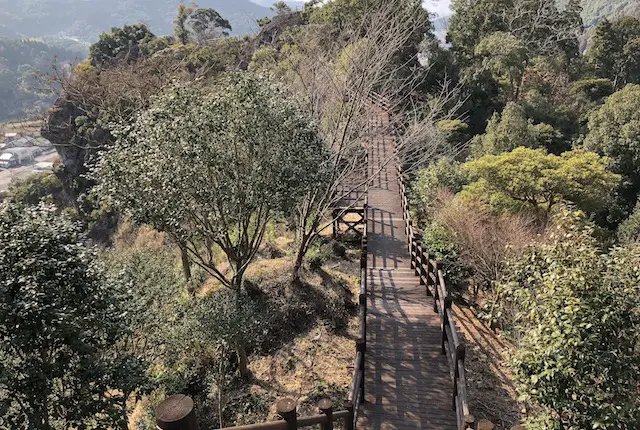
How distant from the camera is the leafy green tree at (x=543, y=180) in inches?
589

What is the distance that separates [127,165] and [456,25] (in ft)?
110

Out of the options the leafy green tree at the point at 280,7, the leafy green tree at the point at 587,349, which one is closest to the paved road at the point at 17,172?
the leafy green tree at the point at 280,7

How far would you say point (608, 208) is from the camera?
2022cm

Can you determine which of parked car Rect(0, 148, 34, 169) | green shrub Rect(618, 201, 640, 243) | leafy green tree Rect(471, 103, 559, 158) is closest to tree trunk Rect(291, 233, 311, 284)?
leafy green tree Rect(471, 103, 559, 158)

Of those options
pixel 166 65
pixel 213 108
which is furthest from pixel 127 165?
pixel 166 65

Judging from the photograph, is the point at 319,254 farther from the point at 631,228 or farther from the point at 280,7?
the point at 280,7

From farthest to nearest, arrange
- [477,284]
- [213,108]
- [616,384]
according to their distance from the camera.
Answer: [477,284]
[213,108]
[616,384]

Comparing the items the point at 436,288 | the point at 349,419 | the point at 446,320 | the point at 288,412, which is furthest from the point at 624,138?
the point at 288,412

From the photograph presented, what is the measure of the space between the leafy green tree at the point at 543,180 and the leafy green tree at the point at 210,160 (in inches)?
344

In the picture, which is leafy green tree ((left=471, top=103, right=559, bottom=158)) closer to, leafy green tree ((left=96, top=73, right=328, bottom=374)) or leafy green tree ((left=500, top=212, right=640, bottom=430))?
leafy green tree ((left=96, top=73, right=328, bottom=374))

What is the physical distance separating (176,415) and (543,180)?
49.8 feet

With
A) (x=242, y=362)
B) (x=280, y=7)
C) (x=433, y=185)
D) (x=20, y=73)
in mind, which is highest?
(x=20, y=73)

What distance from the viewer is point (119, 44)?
38.8m

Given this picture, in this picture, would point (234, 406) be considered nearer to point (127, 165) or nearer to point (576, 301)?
point (127, 165)
